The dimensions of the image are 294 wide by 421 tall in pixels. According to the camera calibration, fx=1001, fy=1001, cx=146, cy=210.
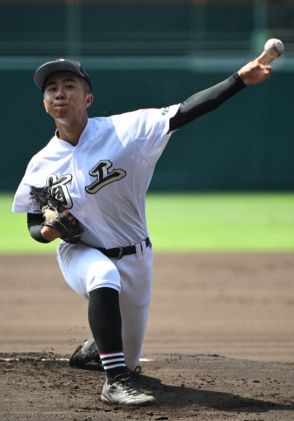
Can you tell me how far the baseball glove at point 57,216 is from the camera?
188 inches

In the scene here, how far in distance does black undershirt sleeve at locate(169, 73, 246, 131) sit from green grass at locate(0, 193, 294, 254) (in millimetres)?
5890

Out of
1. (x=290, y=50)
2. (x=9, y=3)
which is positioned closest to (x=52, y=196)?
(x=290, y=50)

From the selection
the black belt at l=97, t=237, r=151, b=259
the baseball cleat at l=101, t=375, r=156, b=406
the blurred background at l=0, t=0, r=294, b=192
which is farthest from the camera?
the blurred background at l=0, t=0, r=294, b=192

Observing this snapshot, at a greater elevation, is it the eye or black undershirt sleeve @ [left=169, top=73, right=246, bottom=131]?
the eye

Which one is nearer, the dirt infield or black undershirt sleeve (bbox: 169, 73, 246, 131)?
the dirt infield

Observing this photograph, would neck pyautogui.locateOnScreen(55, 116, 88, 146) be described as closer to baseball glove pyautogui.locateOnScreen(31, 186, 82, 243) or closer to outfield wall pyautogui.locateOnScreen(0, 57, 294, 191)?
baseball glove pyautogui.locateOnScreen(31, 186, 82, 243)

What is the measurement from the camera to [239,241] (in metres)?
11.4

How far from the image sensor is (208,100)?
4.80 metres

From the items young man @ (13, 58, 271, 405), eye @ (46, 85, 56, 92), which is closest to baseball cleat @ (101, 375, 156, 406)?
young man @ (13, 58, 271, 405)

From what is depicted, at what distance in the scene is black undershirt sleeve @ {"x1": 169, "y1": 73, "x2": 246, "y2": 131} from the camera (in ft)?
15.7

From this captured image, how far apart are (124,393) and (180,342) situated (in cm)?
191

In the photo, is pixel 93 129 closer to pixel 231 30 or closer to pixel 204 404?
pixel 204 404

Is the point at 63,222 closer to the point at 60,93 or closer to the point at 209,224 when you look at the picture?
the point at 60,93

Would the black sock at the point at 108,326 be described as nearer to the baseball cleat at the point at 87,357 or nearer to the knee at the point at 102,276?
the knee at the point at 102,276
